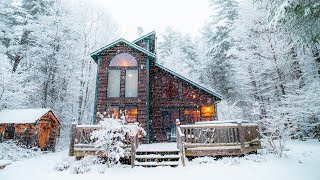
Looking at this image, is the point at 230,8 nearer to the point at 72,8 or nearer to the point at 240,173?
the point at 72,8

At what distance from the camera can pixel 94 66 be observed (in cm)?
2947

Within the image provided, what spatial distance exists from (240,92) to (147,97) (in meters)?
18.1

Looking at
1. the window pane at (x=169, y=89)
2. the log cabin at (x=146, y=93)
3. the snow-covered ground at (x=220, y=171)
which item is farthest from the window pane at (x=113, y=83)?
the snow-covered ground at (x=220, y=171)

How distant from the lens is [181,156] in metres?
11.1

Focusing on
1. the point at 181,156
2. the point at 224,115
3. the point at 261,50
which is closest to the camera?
the point at 181,156

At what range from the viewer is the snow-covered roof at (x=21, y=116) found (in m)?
17.8

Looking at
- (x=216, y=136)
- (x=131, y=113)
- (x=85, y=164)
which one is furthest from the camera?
(x=131, y=113)

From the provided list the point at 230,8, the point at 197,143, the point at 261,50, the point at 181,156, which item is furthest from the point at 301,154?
the point at 230,8

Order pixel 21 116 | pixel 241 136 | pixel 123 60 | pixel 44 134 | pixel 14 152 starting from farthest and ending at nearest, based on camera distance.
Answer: pixel 44 134, pixel 21 116, pixel 123 60, pixel 14 152, pixel 241 136

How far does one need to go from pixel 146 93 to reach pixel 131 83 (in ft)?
4.61

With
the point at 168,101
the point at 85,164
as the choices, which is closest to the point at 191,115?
the point at 168,101

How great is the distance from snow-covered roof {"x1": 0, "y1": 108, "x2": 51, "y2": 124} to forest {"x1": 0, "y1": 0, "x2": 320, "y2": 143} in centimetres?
172

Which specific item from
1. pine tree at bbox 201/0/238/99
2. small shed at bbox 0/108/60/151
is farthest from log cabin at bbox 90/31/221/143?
pine tree at bbox 201/0/238/99

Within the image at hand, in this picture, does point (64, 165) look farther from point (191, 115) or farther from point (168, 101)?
point (191, 115)
